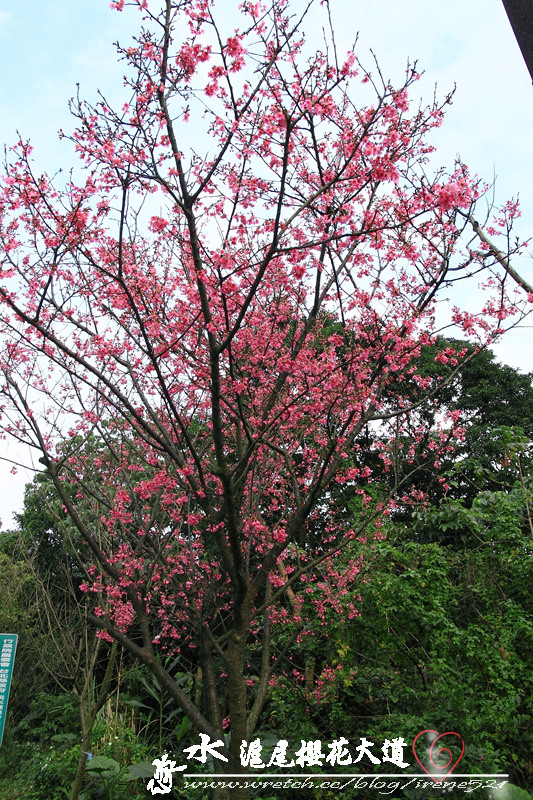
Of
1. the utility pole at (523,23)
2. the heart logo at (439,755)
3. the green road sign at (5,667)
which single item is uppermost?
the utility pole at (523,23)

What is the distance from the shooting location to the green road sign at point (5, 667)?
518 cm

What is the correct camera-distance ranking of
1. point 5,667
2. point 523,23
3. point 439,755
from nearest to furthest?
1. point 523,23
2. point 439,755
3. point 5,667

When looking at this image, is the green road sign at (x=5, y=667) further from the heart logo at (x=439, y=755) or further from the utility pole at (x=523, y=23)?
the utility pole at (x=523, y=23)

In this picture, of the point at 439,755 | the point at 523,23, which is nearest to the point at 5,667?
the point at 439,755

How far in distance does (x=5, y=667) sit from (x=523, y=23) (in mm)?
5767

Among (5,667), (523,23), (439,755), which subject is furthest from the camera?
(5,667)

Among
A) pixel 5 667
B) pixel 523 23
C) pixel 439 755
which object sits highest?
pixel 523 23

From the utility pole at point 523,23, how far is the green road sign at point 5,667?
5534 millimetres

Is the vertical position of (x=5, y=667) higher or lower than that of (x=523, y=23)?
lower

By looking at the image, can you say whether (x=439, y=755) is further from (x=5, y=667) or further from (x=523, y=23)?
(x=523, y=23)

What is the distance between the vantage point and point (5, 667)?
5.28 meters

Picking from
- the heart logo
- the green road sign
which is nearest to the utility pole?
the heart logo

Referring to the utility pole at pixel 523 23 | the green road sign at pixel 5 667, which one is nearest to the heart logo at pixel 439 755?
the green road sign at pixel 5 667

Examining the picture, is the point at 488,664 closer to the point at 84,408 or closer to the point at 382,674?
the point at 382,674
